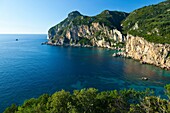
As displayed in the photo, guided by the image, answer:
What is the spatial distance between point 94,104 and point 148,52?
111695 mm

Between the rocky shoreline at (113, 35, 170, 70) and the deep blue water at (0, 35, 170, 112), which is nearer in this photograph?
the deep blue water at (0, 35, 170, 112)

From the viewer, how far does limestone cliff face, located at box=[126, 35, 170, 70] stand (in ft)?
412

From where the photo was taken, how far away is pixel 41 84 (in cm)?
8394

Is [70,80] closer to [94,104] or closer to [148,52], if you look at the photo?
[94,104]

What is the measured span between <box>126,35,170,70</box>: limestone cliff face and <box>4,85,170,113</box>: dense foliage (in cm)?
8332

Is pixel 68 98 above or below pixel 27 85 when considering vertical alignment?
above

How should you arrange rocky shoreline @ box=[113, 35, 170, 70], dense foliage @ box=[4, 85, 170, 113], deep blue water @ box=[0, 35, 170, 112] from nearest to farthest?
1. dense foliage @ box=[4, 85, 170, 113]
2. deep blue water @ box=[0, 35, 170, 112]
3. rocky shoreline @ box=[113, 35, 170, 70]

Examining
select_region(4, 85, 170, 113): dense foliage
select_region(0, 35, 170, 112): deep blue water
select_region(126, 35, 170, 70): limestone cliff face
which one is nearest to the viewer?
select_region(4, 85, 170, 113): dense foliage

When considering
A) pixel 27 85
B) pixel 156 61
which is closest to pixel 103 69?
pixel 156 61

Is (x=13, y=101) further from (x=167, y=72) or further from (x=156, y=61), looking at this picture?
(x=156, y=61)

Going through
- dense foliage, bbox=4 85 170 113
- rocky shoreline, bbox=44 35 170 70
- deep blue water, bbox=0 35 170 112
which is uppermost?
rocky shoreline, bbox=44 35 170 70

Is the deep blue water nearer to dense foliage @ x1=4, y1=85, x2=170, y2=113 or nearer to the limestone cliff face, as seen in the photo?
the limestone cliff face

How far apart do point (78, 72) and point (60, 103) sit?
68153 mm

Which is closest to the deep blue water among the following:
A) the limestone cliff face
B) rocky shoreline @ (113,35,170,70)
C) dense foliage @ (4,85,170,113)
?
rocky shoreline @ (113,35,170,70)
